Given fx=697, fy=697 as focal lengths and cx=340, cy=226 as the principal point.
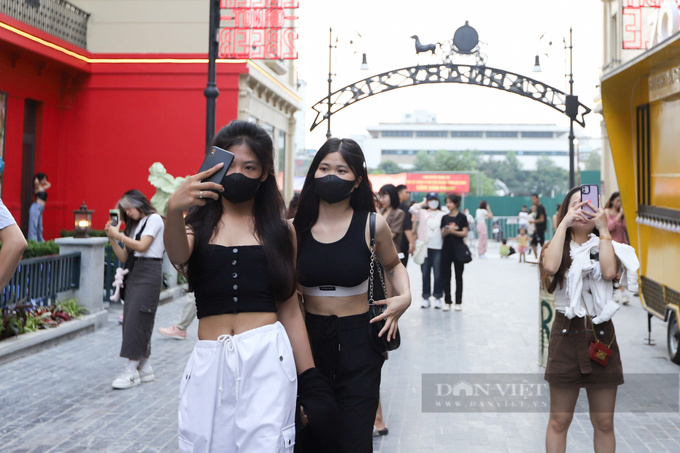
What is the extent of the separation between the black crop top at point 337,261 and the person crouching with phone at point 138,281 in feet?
12.2

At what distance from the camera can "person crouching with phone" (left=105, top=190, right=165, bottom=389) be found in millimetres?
6801

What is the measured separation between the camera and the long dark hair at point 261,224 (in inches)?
110

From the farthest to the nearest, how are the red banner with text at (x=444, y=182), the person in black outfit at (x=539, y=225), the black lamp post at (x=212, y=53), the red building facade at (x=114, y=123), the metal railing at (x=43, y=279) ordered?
the red banner with text at (x=444, y=182) < the person in black outfit at (x=539, y=225) < the red building facade at (x=114, y=123) < the black lamp post at (x=212, y=53) < the metal railing at (x=43, y=279)

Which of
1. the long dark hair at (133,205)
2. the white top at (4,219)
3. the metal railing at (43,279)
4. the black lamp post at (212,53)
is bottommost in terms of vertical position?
the metal railing at (43,279)

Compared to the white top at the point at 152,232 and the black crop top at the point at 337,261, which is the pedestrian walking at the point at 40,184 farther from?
the black crop top at the point at 337,261

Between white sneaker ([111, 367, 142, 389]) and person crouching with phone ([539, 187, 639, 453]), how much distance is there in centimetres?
431

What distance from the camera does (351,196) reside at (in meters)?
3.71

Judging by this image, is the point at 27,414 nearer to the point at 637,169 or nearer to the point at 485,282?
the point at 637,169

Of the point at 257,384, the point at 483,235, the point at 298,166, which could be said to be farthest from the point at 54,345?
the point at 298,166

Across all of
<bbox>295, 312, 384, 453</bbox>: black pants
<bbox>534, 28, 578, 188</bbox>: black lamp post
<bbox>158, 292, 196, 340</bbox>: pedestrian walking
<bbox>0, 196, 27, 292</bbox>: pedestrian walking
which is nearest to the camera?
<bbox>0, 196, 27, 292</bbox>: pedestrian walking

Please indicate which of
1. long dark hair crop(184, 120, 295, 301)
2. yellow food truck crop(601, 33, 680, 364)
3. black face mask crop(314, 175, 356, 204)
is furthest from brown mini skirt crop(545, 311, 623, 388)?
yellow food truck crop(601, 33, 680, 364)

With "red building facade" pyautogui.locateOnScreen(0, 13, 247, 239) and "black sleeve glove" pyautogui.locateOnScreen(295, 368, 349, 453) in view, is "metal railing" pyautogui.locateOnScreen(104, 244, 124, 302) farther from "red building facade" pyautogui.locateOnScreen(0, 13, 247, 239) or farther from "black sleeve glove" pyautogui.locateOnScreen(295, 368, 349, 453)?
"black sleeve glove" pyautogui.locateOnScreen(295, 368, 349, 453)

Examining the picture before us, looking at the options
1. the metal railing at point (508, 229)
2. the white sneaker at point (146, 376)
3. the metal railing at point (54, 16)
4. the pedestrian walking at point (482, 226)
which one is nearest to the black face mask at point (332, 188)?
the white sneaker at point (146, 376)

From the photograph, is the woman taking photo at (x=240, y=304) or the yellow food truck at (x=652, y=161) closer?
the woman taking photo at (x=240, y=304)
